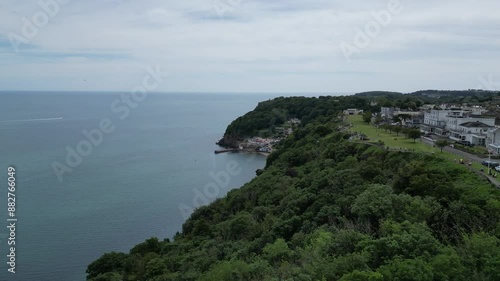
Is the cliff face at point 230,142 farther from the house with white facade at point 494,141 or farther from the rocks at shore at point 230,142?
the house with white facade at point 494,141

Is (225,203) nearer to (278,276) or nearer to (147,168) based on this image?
(278,276)

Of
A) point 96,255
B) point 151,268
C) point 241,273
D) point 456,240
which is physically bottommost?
point 96,255

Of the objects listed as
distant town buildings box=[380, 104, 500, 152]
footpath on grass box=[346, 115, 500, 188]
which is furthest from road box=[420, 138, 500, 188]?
distant town buildings box=[380, 104, 500, 152]

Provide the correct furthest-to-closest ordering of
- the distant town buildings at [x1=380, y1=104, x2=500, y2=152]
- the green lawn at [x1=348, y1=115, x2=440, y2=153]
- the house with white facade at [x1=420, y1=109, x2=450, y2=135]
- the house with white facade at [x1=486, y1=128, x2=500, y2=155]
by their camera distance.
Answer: the house with white facade at [x1=420, y1=109, x2=450, y2=135]
the distant town buildings at [x1=380, y1=104, x2=500, y2=152]
the green lawn at [x1=348, y1=115, x2=440, y2=153]
the house with white facade at [x1=486, y1=128, x2=500, y2=155]

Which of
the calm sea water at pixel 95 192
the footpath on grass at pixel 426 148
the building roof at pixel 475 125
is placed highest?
the building roof at pixel 475 125

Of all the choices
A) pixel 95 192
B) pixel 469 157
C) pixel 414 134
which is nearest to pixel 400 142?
pixel 414 134

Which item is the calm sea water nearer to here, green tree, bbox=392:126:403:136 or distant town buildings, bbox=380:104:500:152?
green tree, bbox=392:126:403:136

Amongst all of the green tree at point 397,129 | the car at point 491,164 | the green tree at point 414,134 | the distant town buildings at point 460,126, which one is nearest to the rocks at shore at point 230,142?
the distant town buildings at point 460,126

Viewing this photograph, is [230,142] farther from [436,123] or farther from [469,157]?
[469,157]

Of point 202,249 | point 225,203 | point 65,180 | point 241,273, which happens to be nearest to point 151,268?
point 202,249
